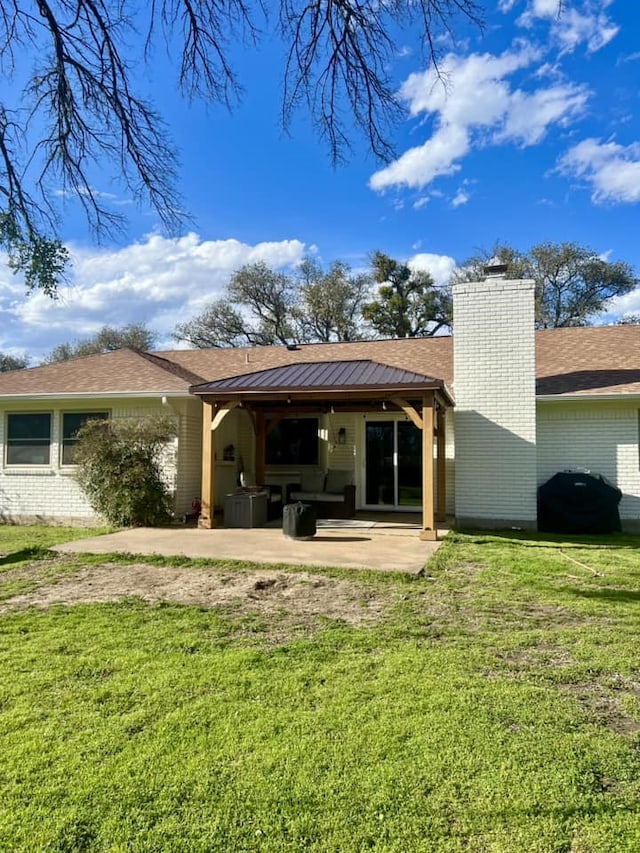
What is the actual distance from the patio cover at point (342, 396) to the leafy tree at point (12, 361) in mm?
41172

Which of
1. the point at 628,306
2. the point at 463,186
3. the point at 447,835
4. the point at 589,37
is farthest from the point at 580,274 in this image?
the point at 447,835

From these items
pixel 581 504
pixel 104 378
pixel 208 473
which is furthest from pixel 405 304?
pixel 208 473

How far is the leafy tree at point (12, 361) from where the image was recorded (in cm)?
4547

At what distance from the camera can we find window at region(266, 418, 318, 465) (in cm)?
1359

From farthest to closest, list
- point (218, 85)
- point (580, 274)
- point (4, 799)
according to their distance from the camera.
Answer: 1. point (580, 274)
2. point (218, 85)
3. point (4, 799)

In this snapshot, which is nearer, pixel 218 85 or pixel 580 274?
pixel 218 85

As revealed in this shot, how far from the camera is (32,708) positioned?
323cm

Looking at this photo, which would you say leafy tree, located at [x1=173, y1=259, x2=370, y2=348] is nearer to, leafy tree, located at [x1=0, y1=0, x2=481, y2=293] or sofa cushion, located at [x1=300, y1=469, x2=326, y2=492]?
sofa cushion, located at [x1=300, y1=469, x2=326, y2=492]

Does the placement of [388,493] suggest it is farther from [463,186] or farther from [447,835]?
[447,835]

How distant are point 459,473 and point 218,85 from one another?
27.4 ft

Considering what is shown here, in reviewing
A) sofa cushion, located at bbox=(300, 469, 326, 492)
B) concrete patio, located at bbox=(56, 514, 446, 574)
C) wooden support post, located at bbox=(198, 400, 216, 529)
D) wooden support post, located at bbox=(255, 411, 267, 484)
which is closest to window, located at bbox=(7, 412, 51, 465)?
concrete patio, located at bbox=(56, 514, 446, 574)

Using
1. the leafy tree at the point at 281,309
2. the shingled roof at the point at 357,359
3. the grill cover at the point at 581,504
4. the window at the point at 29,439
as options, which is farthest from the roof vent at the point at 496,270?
the leafy tree at the point at 281,309

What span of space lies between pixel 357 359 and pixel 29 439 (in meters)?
7.93

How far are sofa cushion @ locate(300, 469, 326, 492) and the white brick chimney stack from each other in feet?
10.5
